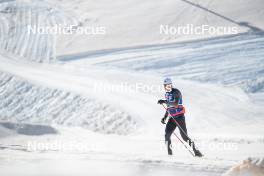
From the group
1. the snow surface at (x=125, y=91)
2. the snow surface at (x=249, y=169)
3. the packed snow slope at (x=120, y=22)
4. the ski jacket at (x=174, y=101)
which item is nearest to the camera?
the snow surface at (x=249, y=169)

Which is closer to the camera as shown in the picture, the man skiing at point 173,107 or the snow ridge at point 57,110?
the man skiing at point 173,107

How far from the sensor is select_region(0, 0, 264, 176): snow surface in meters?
10.0

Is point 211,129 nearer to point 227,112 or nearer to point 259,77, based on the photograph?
point 227,112

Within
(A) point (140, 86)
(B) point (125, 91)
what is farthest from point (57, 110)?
(A) point (140, 86)

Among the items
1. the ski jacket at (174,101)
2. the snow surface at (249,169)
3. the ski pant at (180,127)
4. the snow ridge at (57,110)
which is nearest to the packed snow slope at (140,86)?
the snow ridge at (57,110)

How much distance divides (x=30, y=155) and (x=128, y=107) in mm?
3358

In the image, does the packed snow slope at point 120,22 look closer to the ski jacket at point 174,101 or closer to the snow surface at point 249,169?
the ski jacket at point 174,101

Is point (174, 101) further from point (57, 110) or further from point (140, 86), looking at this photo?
point (57, 110)

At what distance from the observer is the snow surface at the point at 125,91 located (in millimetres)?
10008

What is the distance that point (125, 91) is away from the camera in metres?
13.9

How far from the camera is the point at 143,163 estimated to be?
9.39m

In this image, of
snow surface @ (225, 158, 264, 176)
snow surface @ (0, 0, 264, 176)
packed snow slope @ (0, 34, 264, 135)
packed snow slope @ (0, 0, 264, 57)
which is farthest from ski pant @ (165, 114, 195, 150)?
packed snow slope @ (0, 0, 264, 57)

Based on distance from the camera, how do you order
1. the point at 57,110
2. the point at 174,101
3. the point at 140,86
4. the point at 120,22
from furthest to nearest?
the point at 120,22 → the point at 140,86 → the point at 57,110 → the point at 174,101

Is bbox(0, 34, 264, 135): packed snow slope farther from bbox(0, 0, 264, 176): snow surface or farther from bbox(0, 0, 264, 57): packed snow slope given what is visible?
bbox(0, 0, 264, 57): packed snow slope
